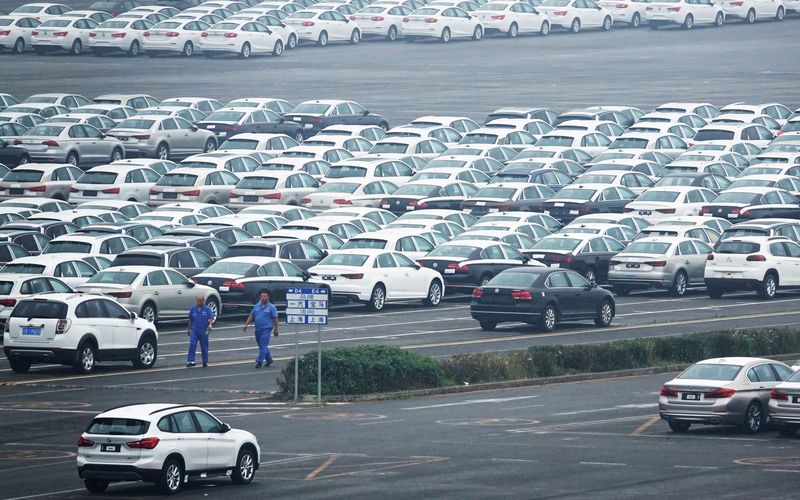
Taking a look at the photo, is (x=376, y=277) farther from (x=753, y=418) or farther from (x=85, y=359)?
(x=753, y=418)

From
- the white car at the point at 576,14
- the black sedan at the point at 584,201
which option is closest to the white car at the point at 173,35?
the white car at the point at 576,14

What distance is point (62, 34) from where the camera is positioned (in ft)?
262

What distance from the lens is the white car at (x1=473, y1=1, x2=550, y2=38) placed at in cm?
8688

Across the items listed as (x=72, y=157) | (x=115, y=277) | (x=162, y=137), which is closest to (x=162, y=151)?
(x=162, y=137)

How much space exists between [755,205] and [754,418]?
82.1ft

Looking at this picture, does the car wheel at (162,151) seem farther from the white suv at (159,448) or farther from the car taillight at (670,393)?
the white suv at (159,448)

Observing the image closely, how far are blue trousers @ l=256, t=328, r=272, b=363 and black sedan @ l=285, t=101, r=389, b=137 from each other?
100 ft

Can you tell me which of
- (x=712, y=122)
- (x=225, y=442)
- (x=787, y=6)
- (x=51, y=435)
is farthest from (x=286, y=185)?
(x=787, y=6)

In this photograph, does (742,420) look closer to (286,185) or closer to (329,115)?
(286,185)

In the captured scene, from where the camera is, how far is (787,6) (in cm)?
9100

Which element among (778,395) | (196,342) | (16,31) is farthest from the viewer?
(16,31)

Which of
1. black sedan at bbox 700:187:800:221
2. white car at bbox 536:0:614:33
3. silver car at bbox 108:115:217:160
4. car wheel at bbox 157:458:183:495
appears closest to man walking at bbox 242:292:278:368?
car wheel at bbox 157:458:183:495

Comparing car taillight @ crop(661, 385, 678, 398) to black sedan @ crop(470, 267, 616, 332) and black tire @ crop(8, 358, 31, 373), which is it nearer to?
black sedan @ crop(470, 267, 616, 332)

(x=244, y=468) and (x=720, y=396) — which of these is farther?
(x=720, y=396)
